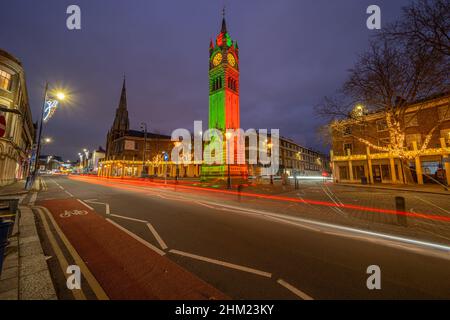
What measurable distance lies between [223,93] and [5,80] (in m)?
27.2

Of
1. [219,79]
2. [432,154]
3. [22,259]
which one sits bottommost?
[22,259]

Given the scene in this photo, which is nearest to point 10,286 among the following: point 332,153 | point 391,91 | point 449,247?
point 449,247

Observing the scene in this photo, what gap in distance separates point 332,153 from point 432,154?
11.8 m

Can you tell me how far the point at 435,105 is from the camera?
73.3 ft

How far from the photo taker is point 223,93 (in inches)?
1324

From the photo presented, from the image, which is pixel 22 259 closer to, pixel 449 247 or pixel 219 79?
pixel 449 247

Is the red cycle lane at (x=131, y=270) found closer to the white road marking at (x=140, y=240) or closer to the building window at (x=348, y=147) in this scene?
the white road marking at (x=140, y=240)

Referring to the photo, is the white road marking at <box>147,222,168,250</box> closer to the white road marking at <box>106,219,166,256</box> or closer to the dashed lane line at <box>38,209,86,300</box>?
the white road marking at <box>106,219,166,256</box>

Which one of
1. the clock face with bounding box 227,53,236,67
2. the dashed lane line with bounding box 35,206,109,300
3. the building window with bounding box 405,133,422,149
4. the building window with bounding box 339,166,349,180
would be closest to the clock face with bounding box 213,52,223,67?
the clock face with bounding box 227,53,236,67

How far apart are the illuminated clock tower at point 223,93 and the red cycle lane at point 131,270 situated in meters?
26.5

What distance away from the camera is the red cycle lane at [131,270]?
116 inches

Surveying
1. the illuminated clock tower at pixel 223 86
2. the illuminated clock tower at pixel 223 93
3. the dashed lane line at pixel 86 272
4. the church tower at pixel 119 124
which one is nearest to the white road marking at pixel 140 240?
the dashed lane line at pixel 86 272

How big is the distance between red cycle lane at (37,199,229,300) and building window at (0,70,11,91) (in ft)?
76.1
